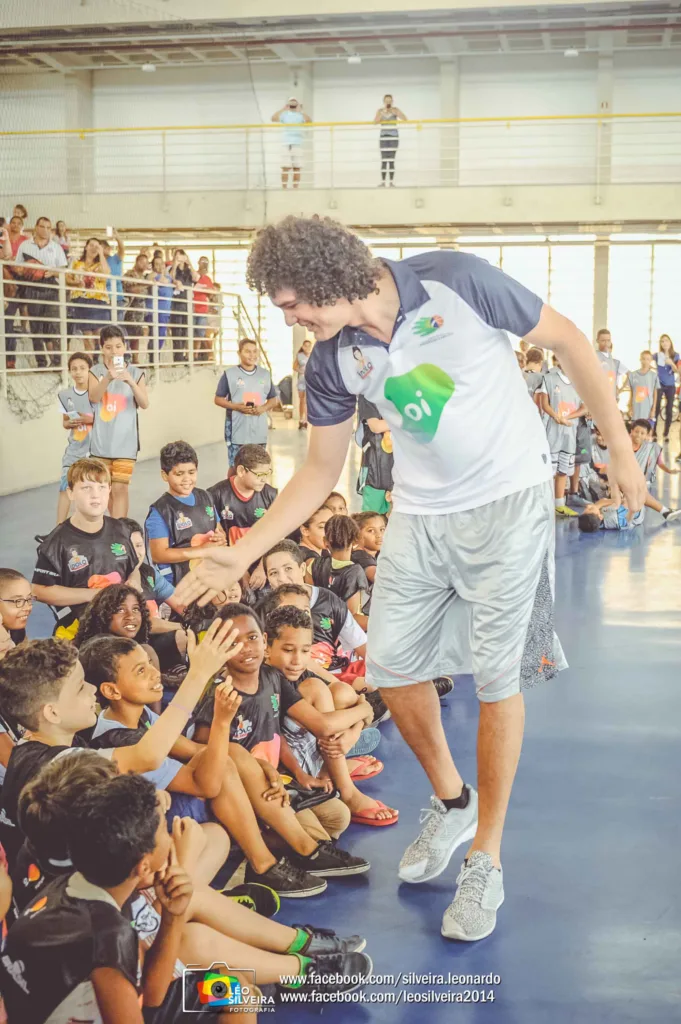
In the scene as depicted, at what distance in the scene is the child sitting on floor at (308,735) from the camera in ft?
10.7

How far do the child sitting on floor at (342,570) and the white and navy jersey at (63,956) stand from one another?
291 centimetres

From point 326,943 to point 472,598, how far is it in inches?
32.7

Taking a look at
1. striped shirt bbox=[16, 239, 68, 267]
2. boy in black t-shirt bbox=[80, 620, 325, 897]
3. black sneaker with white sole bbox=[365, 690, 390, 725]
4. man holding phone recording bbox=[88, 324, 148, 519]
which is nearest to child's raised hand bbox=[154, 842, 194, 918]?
boy in black t-shirt bbox=[80, 620, 325, 897]

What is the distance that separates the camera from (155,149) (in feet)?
63.7

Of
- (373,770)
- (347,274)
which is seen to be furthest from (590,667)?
(347,274)

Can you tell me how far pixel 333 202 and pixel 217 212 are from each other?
5.95 feet

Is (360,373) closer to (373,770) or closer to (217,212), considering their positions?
Answer: (373,770)

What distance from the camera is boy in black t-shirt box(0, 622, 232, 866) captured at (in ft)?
7.32

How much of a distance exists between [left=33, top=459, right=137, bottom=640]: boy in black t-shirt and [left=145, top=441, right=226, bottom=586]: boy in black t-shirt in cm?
68

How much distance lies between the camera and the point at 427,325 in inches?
96.2

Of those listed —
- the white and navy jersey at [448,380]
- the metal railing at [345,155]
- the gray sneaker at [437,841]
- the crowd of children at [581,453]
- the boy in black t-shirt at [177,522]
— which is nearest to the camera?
the white and navy jersey at [448,380]

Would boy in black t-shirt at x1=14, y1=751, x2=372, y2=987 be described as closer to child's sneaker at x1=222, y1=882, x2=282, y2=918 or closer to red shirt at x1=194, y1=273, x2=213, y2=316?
child's sneaker at x1=222, y1=882, x2=282, y2=918

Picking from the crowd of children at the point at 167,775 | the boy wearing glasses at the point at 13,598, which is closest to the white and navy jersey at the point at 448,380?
the crowd of children at the point at 167,775

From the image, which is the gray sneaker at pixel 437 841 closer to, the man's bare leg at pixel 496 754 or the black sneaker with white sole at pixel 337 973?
the man's bare leg at pixel 496 754
